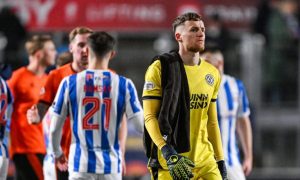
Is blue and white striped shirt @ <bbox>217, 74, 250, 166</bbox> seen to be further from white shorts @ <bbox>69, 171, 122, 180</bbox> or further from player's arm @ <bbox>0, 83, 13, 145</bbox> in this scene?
player's arm @ <bbox>0, 83, 13, 145</bbox>

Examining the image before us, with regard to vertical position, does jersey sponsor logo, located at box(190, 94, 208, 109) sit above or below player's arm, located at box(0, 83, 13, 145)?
above

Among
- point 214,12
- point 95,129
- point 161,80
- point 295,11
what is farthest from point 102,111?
point 295,11

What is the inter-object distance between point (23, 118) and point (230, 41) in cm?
625

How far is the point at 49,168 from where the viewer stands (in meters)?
9.23

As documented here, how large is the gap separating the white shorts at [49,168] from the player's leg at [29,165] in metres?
0.41

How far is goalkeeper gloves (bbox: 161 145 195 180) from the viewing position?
682 cm

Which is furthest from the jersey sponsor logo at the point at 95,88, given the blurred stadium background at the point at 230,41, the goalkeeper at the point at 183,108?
the blurred stadium background at the point at 230,41

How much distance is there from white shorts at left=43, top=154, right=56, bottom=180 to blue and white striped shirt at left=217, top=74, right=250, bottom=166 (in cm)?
175

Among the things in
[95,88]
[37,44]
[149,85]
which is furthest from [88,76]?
[37,44]

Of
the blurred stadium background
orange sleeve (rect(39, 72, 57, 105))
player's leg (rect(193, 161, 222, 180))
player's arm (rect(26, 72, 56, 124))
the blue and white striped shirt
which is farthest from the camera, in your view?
the blurred stadium background

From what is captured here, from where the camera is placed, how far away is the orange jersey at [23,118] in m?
10.0

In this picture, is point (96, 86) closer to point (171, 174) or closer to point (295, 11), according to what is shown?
point (171, 174)

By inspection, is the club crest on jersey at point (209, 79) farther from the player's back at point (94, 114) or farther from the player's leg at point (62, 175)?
the player's leg at point (62, 175)

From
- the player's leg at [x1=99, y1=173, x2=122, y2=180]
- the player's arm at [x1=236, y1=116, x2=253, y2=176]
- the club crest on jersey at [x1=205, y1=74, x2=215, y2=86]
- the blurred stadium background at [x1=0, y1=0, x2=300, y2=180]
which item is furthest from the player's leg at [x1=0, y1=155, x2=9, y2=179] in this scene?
the blurred stadium background at [x1=0, y1=0, x2=300, y2=180]
